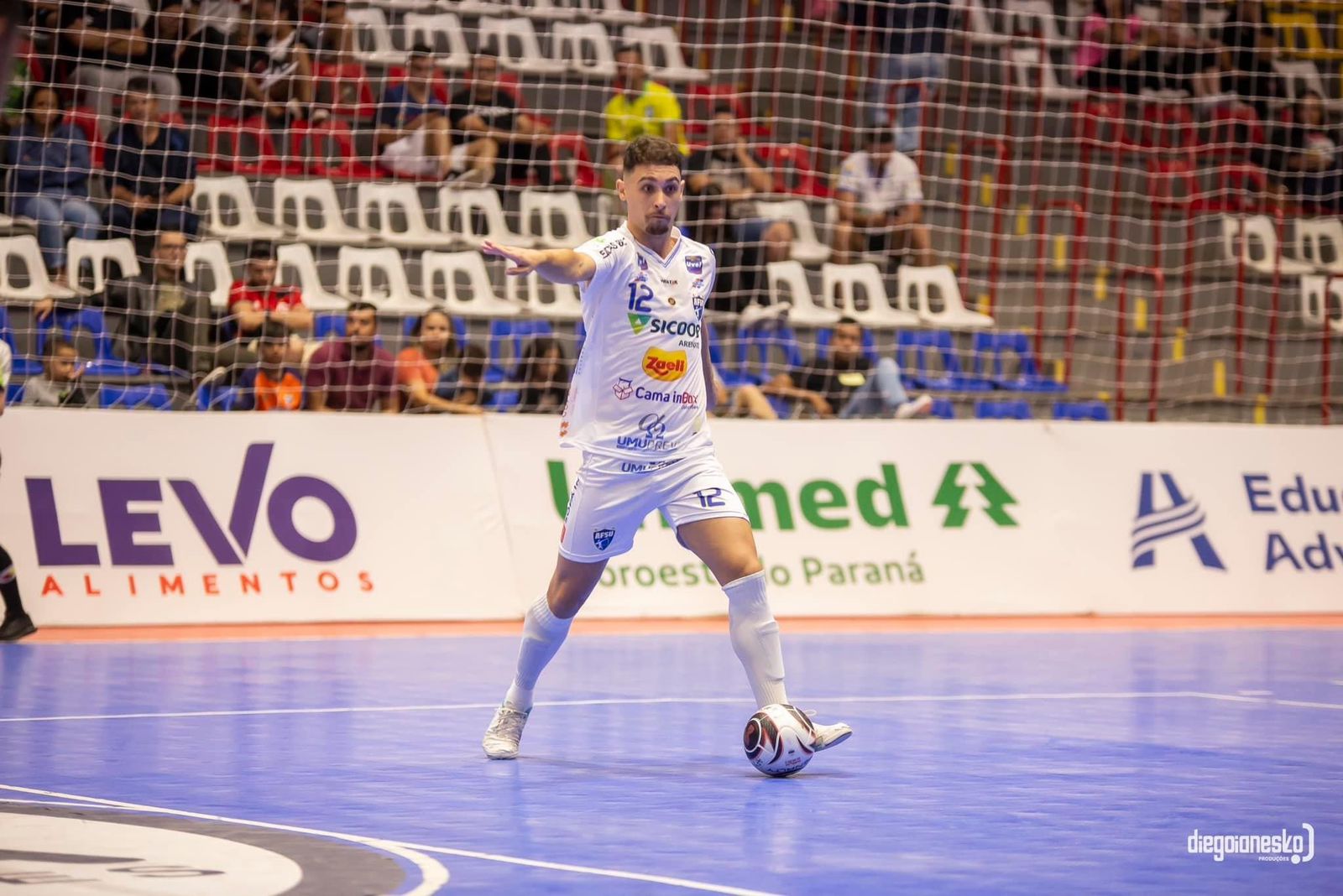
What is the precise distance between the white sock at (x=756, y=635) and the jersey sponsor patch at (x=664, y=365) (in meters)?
0.89

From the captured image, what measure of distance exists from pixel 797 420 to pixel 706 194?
12.0 ft

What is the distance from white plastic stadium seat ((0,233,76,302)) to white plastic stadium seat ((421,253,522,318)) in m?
3.30

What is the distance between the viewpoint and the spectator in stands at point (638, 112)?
18625 mm

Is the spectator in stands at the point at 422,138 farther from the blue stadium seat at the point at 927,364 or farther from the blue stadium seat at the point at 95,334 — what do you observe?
the blue stadium seat at the point at 927,364

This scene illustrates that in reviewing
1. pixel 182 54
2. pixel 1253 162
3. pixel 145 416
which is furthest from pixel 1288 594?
pixel 182 54

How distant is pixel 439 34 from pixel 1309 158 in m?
9.92

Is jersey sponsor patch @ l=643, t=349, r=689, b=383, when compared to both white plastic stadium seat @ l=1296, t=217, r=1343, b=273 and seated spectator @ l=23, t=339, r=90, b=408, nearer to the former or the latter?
seated spectator @ l=23, t=339, r=90, b=408

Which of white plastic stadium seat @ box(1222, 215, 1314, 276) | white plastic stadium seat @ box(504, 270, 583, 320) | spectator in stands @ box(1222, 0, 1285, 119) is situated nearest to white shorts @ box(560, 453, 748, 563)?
white plastic stadium seat @ box(504, 270, 583, 320)

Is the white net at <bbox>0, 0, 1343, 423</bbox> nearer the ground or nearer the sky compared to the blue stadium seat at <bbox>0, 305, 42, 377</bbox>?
nearer the sky

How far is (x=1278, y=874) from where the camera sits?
527 cm

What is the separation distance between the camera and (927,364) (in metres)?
18.3

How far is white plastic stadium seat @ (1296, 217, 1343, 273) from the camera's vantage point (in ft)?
67.8

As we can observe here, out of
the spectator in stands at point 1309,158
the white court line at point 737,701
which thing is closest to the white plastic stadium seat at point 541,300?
the white court line at point 737,701

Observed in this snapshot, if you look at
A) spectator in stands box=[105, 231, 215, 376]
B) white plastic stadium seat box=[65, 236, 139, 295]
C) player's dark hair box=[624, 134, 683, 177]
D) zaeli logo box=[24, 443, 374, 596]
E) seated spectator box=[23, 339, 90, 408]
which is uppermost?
player's dark hair box=[624, 134, 683, 177]
